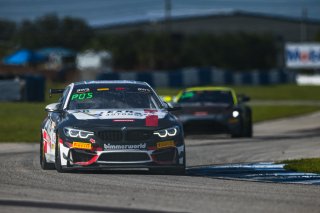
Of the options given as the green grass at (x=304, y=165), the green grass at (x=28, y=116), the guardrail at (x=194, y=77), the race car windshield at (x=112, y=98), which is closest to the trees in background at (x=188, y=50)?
the guardrail at (x=194, y=77)

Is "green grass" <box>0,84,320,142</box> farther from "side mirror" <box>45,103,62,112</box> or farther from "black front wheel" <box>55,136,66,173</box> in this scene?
"black front wheel" <box>55,136,66,173</box>

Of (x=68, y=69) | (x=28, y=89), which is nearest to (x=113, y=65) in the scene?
(x=68, y=69)

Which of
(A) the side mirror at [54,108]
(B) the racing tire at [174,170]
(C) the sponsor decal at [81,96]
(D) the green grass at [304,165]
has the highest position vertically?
(C) the sponsor decal at [81,96]

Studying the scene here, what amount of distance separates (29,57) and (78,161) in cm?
6032

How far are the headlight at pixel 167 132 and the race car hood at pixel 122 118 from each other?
83 millimetres

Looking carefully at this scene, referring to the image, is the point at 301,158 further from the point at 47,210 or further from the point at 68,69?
the point at 68,69

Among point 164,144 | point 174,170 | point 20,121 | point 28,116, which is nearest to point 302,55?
point 28,116

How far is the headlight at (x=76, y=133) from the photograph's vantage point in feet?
42.8

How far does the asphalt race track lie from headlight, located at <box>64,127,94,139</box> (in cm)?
49

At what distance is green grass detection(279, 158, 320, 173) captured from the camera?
14505 millimetres

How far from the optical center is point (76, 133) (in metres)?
13.1

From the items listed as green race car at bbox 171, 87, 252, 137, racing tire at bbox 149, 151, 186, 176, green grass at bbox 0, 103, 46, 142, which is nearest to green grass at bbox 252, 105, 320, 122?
green grass at bbox 0, 103, 46, 142

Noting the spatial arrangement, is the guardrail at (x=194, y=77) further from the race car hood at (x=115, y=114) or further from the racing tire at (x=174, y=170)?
the race car hood at (x=115, y=114)

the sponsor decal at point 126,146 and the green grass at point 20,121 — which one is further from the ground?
the sponsor decal at point 126,146
